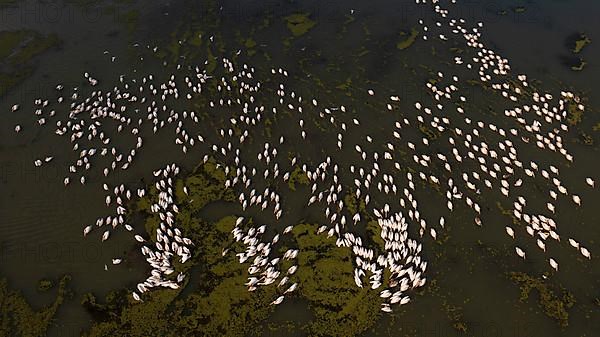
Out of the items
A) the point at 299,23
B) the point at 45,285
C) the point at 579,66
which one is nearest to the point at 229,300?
the point at 45,285

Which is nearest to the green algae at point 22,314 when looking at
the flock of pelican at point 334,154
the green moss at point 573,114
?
the flock of pelican at point 334,154

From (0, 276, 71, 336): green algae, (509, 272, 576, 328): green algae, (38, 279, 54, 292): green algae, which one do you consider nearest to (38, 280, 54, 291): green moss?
(38, 279, 54, 292): green algae

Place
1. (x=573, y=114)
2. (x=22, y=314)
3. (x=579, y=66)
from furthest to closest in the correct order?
(x=579, y=66), (x=573, y=114), (x=22, y=314)

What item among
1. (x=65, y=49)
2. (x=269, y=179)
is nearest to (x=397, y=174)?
(x=269, y=179)

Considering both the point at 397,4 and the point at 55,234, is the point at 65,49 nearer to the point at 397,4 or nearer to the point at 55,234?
the point at 55,234

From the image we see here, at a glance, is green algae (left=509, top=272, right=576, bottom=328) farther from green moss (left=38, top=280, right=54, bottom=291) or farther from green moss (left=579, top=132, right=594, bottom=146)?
green moss (left=38, top=280, right=54, bottom=291)

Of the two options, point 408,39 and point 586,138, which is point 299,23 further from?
point 586,138

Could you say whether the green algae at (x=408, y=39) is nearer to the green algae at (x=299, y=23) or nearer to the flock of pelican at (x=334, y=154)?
the flock of pelican at (x=334, y=154)
